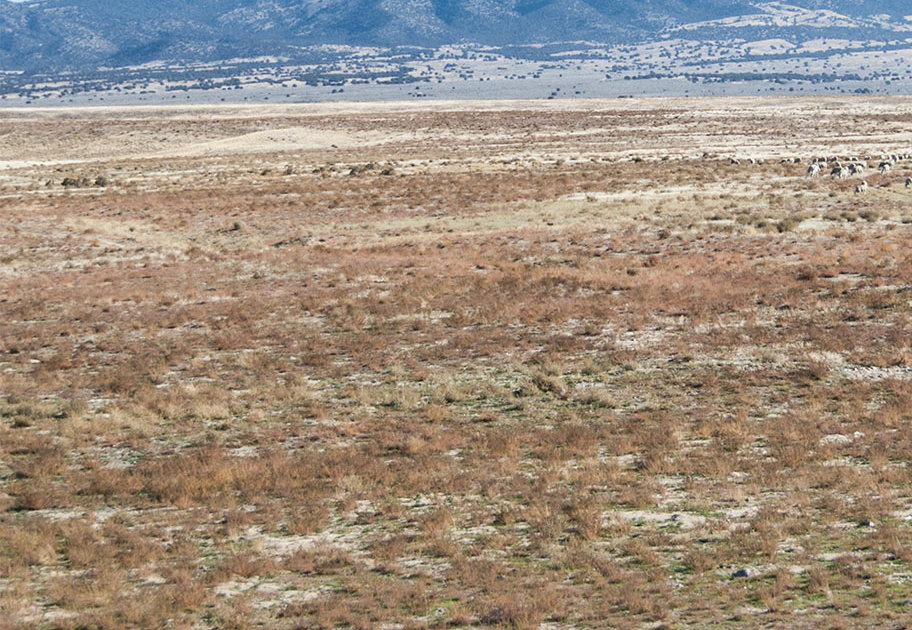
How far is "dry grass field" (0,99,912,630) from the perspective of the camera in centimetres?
980

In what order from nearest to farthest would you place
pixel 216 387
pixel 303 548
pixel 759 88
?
1. pixel 303 548
2. pixel 216 387
3. pixel 759 88

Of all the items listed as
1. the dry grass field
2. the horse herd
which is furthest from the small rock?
the horse herd

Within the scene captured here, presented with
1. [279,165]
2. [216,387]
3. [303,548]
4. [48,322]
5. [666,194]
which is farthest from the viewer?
[279,165]

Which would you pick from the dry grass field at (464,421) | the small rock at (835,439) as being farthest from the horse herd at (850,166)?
the small rock at (835,439)

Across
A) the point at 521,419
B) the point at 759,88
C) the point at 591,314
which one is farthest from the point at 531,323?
the point at 759,88

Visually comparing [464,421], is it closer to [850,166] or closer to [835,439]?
[835,439]

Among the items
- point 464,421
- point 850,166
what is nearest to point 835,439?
point 464,421

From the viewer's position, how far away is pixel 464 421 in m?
15.6

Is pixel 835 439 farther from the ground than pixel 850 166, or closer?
farther from the ground

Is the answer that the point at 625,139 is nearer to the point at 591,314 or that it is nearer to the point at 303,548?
the point at 591,314

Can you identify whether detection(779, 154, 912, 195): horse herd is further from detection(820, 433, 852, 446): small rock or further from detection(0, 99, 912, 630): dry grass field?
detection(820, 433, 852, 446): small rock

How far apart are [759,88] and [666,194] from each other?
164 meters

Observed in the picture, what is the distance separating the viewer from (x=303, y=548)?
10.9 m

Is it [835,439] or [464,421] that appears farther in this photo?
[464,421]
